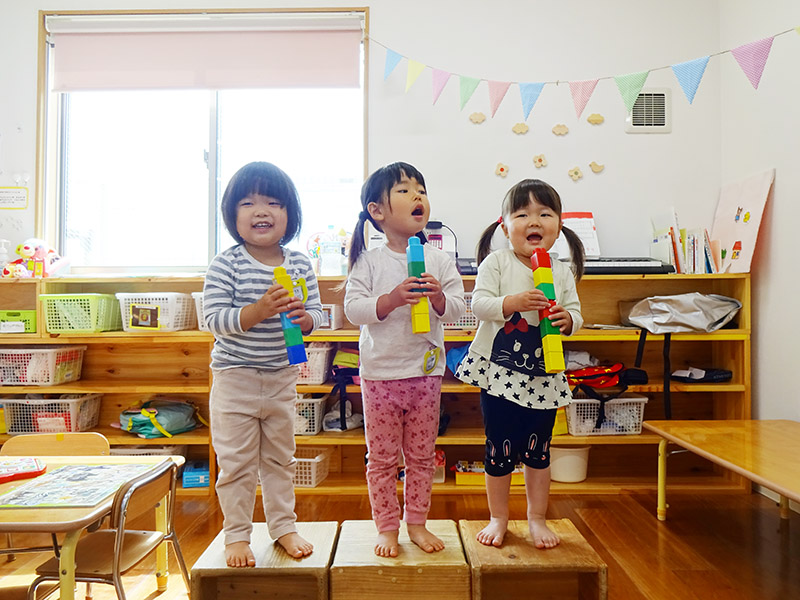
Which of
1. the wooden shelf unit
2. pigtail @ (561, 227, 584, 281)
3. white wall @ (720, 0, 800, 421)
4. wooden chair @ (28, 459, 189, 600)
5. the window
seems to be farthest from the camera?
the window

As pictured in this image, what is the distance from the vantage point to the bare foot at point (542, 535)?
1501 mm

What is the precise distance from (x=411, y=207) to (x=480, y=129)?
1698 mm

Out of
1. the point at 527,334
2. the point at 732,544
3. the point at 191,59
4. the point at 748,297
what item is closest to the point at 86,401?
the point at 191,59

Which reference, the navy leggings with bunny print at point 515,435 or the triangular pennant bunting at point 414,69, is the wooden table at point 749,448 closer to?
the navy leggings with bunny print at point 515,435

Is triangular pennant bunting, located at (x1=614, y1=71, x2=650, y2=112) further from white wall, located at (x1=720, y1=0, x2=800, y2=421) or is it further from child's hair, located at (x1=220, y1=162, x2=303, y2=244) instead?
child's hair, located at (x1=220, y1=162, x2=303, y2=244)

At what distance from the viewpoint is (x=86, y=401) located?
2.92 meters

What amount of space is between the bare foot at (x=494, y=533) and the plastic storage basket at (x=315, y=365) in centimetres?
137

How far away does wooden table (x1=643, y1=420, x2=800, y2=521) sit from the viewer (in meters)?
1.72

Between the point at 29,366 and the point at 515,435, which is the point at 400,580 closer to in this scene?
the point at 515,435

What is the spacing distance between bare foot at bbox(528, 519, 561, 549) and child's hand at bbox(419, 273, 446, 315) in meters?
0.61

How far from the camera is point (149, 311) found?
110 inches

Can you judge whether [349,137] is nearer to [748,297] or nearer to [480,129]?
[480,129]

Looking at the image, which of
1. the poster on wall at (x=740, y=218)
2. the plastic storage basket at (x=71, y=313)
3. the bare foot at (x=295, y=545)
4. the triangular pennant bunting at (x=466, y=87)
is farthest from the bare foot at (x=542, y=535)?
the plastic storage basket at (x=71, y=313)

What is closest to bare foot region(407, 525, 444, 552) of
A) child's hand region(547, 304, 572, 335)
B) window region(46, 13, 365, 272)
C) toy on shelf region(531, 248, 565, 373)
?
toy on shelf region(531, 248, 565, 373)
